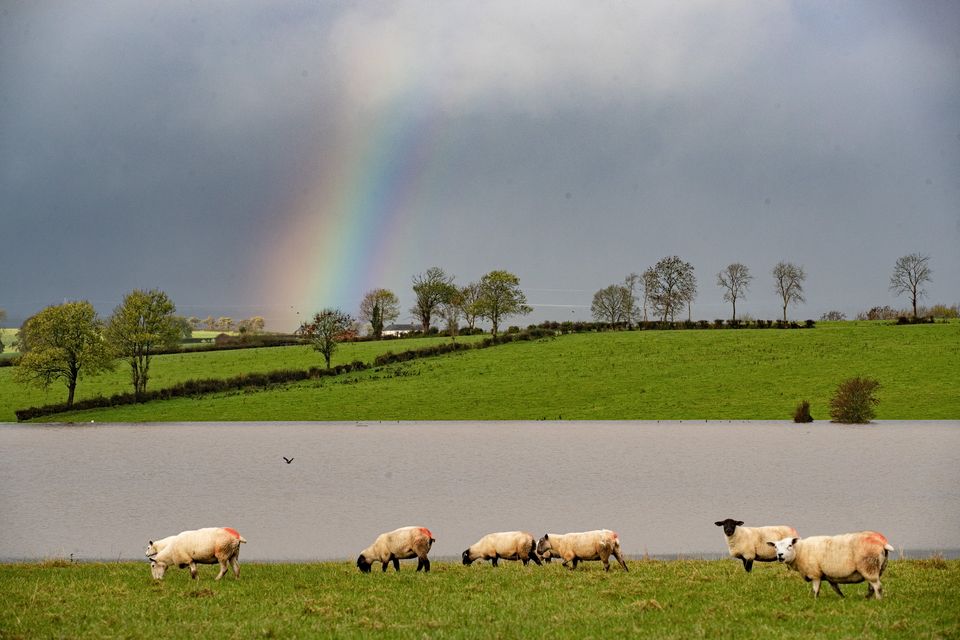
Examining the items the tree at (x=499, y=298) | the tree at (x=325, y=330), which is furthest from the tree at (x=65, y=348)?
the tree at (x=499, y=298)

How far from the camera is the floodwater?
25.4 meters

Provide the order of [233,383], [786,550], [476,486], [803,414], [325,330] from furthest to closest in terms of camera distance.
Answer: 1. [325,330]
2. [233,383]
3. [803,414]
4. [476,486]
5. [786,550]

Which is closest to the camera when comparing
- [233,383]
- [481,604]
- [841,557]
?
[841,557]

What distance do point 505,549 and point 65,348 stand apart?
271 feet

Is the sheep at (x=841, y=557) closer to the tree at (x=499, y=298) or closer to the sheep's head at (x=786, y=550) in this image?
the sheep's head at (x=786, y=550)

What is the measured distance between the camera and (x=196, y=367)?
111250mm

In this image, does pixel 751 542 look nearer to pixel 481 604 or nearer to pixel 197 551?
pixel 481 604

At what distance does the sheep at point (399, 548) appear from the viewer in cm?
1798

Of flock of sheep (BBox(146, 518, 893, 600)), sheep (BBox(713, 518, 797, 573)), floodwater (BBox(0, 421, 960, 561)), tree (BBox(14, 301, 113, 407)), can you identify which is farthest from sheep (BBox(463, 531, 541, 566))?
tree (BBox(14, 301, 113, 407))

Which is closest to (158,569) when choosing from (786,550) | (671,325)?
(786,550)

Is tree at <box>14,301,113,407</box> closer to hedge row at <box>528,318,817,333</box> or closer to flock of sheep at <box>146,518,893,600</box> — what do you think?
hedge row at <box>528,318,817,333</box>

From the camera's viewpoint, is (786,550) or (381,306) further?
(381,306)

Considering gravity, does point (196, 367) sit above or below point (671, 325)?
below

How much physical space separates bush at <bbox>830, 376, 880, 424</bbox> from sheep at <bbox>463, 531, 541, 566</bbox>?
5257 cm
